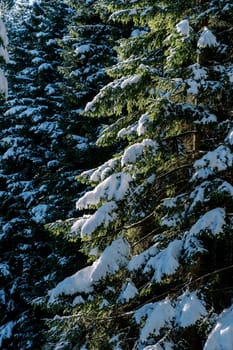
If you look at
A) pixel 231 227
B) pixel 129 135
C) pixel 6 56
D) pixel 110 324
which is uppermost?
pixel 6 56

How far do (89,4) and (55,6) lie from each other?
464 cm

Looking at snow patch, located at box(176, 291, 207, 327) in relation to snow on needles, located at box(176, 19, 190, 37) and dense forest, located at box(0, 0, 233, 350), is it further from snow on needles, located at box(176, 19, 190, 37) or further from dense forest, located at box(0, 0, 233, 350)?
snow on needles, located at box(176, 19, 190, 37)

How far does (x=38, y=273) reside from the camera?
48.1ft

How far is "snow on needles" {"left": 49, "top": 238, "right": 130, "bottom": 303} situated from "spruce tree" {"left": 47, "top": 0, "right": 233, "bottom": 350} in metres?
0.01

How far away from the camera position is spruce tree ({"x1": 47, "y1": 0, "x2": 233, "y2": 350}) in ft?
17.9

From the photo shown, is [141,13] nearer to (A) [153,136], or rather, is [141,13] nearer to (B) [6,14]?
(A) [153,136]

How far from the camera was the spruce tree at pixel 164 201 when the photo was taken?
214 inches

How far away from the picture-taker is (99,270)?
5.96 metres

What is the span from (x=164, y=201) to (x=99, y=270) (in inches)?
48.6

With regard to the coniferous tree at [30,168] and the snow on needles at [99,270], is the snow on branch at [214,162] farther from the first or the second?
the coniferous tree at [30,168]

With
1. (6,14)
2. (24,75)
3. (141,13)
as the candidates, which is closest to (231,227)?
(141,13)

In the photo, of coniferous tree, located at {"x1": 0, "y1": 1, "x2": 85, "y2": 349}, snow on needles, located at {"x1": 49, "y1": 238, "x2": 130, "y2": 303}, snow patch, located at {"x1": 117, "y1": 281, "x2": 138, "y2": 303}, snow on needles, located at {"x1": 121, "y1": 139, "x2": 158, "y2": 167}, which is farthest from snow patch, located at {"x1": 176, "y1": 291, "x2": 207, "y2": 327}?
coniferous tree, located at {"x1": 0, "y1": 1, "x2": 85, "y2": 349}

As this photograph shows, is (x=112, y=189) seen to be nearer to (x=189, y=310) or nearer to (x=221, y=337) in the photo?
(x=189, y=310)

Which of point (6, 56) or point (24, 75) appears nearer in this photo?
point (6, 56)
